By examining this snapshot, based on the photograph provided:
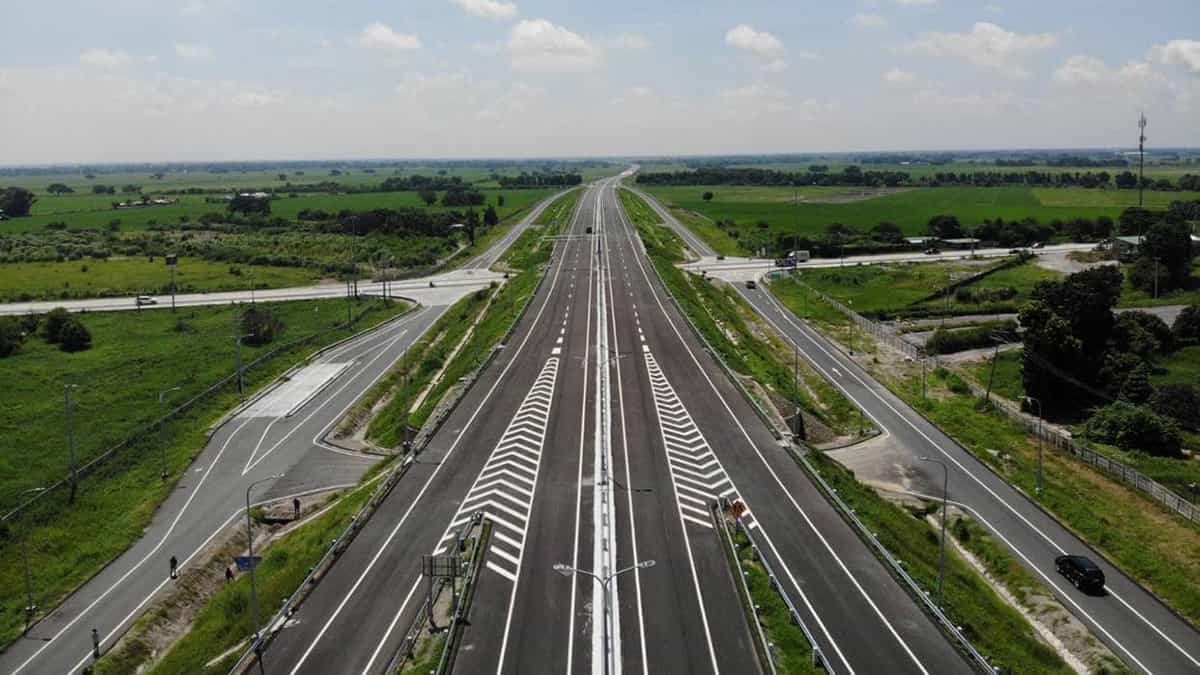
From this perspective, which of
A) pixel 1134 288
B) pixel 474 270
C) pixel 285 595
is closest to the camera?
pixel 285 595

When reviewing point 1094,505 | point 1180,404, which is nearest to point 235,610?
point 1094,505

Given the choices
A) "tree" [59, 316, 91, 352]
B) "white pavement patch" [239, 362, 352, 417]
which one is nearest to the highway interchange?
"white pavement patch" [239, 362, 352, 417]

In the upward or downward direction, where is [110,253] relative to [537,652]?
upward

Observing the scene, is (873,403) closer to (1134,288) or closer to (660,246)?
(1134,288)

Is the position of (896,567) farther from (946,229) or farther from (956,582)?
(946,229)

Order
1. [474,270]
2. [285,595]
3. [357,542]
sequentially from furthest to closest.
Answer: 1. [474,270]
2. [357,542]
3. [285,595]

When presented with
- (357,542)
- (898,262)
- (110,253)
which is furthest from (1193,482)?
(110,253)

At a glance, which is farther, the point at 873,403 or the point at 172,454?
the point at 873,403
